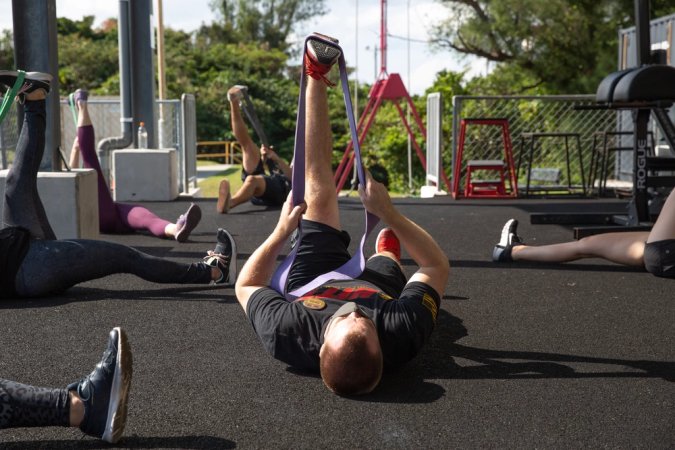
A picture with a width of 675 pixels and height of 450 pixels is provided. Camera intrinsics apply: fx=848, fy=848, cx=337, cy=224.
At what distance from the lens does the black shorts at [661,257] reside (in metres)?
4.20

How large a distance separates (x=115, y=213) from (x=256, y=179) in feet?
6.11

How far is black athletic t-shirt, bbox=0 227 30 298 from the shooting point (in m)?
3.69

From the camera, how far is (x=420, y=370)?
292 centimetres

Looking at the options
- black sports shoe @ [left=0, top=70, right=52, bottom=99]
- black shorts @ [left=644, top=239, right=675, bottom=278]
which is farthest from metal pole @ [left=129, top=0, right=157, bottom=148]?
black shorts @ [left=644, top=239, right=675, bottom=278]

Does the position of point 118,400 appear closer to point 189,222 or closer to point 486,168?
point 189,222

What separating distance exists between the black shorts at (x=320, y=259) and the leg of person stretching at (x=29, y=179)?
1340mm

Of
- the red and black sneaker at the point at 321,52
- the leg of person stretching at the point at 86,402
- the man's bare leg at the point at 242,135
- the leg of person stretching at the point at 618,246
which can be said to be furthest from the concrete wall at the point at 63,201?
the leg of person stretching at the point at 86,402

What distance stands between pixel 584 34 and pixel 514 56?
1391 millimetres

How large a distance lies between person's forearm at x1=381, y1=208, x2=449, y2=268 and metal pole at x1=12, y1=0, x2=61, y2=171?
3.13m

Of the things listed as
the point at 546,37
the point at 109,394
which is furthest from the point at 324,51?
the point at 546,37

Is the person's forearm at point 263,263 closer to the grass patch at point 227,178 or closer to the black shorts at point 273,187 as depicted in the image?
the black shorts at point 273,187

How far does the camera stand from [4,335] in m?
3.34

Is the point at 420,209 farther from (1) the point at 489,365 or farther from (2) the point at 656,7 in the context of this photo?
(2) the point at 656,7

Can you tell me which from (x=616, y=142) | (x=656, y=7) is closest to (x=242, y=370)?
(x=616, y=142)
